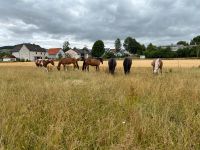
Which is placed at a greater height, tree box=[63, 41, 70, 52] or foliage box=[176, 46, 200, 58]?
tree box=[63, 41, 70, 52]

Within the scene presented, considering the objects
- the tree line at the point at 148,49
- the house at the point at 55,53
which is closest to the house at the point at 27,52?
the house at the point at 55,53

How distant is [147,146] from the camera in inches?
122

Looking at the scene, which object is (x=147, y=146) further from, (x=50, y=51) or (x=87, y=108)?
(x=50, y=51)

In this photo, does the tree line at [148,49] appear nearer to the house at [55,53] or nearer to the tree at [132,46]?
the tree at [132,46]

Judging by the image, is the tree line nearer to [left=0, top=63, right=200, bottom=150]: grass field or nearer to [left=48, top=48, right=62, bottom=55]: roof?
[left=48, top=48, right=62, bottom=55]: roof

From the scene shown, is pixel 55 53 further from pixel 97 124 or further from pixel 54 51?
pixel 97 124

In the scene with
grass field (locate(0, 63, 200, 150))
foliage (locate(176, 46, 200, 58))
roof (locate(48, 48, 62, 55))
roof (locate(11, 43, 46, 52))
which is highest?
roof (locate(11, 43, 46, 52))

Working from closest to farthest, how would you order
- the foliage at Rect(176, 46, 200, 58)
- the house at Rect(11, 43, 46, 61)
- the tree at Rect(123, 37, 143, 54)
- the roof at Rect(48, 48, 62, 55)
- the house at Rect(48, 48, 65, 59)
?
the foliage at Rect(176, 46, 200, 58) < the house at Rect(11, 43, 46, 61) < the tree at Rect(123, 37, 143, 54) < the house at Rect(48, 48, 65, 59) < the roof at Rect(48, 48, 62, 55)

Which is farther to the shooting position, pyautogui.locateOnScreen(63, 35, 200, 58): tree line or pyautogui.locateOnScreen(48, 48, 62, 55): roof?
pyautogui.locateOnScreen(48, 48, 62, 55): roof

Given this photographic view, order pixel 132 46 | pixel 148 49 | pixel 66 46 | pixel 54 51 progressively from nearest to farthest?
1. pixel 148 49
2. pixel 132 46
3. pixel 54 51
4. pixel 66 46

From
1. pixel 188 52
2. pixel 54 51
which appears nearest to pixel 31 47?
pixel 54 51

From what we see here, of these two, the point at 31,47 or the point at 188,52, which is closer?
the point at 188,52

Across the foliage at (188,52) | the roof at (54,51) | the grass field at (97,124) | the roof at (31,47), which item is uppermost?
the roof at (31,47)

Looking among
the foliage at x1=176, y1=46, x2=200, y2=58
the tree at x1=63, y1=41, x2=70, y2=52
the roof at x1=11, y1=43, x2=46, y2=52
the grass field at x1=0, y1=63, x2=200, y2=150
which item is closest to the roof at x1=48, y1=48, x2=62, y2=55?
the roof at x1=11, y1=43, x2=46, y2=52
